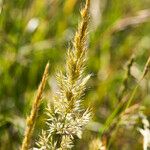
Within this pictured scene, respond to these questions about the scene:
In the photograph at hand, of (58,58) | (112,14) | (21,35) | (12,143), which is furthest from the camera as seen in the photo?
(112,14)

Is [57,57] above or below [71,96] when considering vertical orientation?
above

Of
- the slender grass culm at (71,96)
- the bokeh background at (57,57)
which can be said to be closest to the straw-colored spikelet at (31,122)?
the slender grass culm at (71,96)

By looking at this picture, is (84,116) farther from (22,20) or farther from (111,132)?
(22,20)

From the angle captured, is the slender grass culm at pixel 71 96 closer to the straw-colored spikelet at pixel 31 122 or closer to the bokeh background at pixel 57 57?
the straw-colored spikelet at pixel 31 122

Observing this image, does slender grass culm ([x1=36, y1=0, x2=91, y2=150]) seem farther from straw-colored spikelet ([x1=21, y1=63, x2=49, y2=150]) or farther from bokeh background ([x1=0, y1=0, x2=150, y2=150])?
bokeh background ([x1=0, y1=0, x2=150, y2=150])

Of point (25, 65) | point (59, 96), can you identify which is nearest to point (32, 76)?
point (25, 65)

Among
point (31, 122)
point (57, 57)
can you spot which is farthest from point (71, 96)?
point (57, 57)

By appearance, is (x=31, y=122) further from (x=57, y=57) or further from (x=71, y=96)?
(x=57, y=57)
